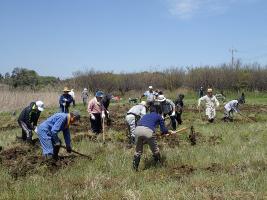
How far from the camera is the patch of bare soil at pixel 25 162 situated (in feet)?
32.0

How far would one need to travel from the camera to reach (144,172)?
952cm

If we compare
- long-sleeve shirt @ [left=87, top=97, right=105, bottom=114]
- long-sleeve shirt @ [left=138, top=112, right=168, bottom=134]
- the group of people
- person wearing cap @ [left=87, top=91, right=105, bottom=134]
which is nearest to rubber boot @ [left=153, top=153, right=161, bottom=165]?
the group of people

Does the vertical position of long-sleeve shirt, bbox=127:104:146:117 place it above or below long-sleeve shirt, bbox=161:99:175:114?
above

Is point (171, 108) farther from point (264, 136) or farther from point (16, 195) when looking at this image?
point (16, 195)

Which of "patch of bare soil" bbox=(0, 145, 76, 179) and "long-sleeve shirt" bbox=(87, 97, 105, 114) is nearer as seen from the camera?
"patch of bare soil" bbox=(0, 145, 76, 179)

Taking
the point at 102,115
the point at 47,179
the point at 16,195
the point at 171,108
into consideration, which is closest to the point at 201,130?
the point at 171,108

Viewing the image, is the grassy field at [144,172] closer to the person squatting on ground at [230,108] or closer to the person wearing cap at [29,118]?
the person wearing cap at [29,118]

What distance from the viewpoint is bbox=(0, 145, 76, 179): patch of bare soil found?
9.76m

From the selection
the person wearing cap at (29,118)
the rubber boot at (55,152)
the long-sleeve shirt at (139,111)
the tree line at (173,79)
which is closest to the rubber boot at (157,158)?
the rubber boot at (55,152)

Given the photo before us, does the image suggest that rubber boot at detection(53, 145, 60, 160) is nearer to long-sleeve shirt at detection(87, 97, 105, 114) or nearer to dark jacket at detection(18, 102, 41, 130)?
dark jacket at detection(18, 102, 41, 130)

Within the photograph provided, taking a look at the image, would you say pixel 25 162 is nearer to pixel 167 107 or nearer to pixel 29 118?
pixel 29 118

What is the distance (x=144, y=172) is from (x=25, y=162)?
290 cm

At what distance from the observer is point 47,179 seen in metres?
9.04

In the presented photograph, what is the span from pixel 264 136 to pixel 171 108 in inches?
133
